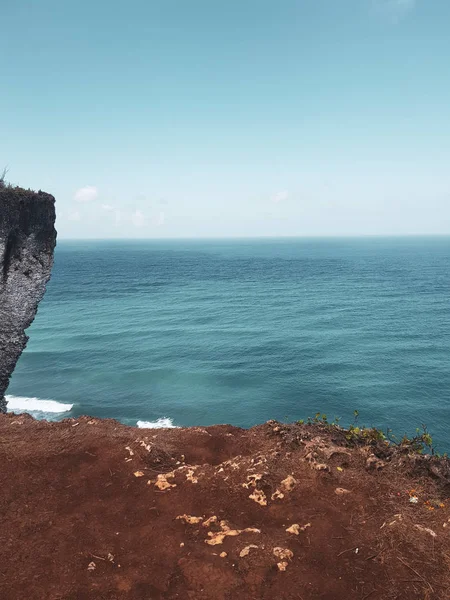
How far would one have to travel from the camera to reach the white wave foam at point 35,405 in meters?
41.5

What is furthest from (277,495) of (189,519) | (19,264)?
(19,264)

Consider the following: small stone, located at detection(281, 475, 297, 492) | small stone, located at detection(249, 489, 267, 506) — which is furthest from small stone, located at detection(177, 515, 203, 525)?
small stone, located at detection(281, 475, 297, 492)

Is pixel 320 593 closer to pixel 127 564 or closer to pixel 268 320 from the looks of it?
pixel 127 564

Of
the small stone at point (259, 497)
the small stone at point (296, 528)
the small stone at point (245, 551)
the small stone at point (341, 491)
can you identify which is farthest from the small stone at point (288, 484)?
the small stone at point (245, 551)

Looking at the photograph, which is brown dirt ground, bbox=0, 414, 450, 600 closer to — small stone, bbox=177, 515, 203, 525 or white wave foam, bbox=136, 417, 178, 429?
small stone, bbox=177, 515, 203, 525

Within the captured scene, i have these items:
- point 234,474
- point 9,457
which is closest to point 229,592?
point 234,474

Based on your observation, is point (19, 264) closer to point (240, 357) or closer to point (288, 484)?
point (288, 484)

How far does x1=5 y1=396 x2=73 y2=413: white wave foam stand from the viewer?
4150 centimetres

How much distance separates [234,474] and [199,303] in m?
75.6

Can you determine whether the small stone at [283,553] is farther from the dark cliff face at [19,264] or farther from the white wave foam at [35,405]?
the white wave foam at [35,405]

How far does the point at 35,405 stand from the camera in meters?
42.8

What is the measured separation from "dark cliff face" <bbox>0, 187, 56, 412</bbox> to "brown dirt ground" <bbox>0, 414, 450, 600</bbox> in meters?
12.4

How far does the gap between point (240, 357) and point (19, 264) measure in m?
35.1

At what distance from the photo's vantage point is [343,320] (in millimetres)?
72938
